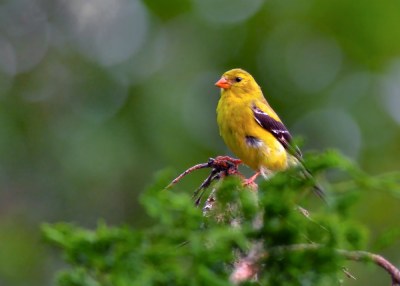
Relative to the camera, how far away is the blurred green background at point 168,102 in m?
11.0

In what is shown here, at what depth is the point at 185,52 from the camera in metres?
12.8

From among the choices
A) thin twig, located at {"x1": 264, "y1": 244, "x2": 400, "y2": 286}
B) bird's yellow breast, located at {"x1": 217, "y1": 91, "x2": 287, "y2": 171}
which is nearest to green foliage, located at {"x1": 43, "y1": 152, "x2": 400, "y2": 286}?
thin twig, located at {"x1": 264, "y1": 244, "x2": 400, "y2": 286}

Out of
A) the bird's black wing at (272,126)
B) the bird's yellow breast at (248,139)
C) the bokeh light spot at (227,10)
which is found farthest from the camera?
the bokeh light spot at (227,10)

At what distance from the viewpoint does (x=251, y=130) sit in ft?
21.4

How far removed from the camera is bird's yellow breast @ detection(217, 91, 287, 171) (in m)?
6.28

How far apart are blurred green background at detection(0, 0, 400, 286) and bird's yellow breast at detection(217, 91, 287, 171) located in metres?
3.63

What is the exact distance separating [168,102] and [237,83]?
4346 millimetres

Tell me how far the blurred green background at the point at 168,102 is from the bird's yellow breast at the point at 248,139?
3625 mm

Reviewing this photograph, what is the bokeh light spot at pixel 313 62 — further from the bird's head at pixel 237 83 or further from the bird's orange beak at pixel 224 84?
the bird's orange beak at pixel 224 84

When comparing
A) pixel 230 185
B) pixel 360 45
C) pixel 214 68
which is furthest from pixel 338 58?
pixel 230 185

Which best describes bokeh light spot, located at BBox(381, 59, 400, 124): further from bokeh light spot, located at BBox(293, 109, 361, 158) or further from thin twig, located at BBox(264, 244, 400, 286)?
thin twig, located at BBox(264, 244, 400, 286)

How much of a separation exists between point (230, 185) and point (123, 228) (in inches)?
13.6

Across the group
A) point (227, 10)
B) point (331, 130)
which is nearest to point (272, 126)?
point (331, 130)

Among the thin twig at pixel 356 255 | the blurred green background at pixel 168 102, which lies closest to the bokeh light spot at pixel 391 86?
the blurred green background at pixel 168 102
